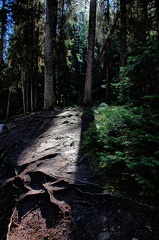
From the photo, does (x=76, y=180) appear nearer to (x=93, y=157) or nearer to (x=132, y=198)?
(x=93, y=157)

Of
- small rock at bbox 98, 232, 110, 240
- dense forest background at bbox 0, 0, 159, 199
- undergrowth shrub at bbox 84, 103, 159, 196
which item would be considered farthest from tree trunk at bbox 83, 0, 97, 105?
small rock at bbox 98, 232, 110, 240

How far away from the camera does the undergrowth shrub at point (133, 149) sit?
2951 mm

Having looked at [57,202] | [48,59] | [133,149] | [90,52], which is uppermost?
[90,52]

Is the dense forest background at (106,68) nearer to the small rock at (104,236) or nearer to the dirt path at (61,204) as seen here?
the dirt path at (61,204)

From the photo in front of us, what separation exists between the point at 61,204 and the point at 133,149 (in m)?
1.80

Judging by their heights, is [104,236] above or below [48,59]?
below

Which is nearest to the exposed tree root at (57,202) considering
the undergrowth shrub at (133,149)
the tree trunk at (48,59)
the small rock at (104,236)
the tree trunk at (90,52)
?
the small rock at (104,236)

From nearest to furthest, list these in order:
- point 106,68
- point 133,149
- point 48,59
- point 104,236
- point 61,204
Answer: point 104,236 → point 133,149 → point 61,204 → point 48,59 → point 106,68

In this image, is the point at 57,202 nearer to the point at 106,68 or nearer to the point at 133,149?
the point at 133,149

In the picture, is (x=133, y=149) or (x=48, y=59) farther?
(x=48, y=59)

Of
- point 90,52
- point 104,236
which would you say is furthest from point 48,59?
point 104,236

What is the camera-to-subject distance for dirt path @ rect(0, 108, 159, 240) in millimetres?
2908

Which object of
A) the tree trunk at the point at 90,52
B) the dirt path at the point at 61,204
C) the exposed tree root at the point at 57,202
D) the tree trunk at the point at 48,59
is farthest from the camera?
the tree trunk at the point at 48,59

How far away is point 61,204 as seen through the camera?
364 centimetres
